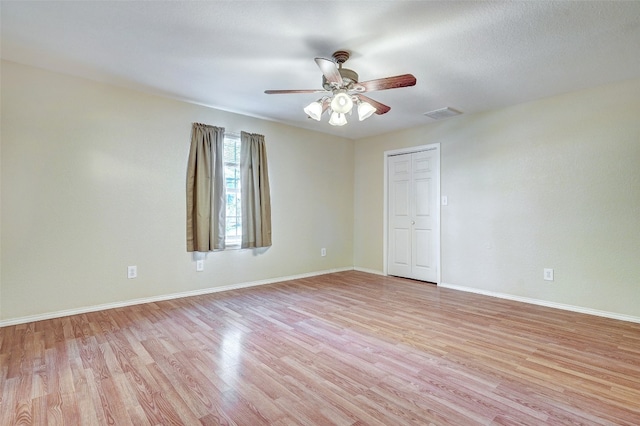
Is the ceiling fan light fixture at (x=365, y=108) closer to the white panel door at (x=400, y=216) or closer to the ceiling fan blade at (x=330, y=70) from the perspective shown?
the ceiling fan blade at (x=330, y=70)

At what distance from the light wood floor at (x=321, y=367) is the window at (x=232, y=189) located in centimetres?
110

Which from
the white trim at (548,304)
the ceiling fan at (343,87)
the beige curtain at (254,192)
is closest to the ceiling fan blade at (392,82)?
the ceiling fan at (343,87)

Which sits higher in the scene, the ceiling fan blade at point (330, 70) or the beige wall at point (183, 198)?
the ceiling fan blade at point (330, 70)

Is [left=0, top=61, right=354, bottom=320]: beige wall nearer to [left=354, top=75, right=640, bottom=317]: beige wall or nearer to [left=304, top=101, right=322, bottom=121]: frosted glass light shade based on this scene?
[left=304, top=101, right=322, bottom=121]: frosted glass light shade

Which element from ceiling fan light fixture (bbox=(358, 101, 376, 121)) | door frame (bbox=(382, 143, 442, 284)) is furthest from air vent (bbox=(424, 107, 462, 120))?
ceiling fan light fixture (bbox=(358, 101, 376, 121))

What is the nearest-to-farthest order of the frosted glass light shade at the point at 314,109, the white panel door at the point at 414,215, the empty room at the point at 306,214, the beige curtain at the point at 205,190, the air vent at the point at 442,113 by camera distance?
the empty room at the point at 306,214, the frosted glass light shade at the point at 314,109, the beige curtain at the point at 205,190, the air vent at the point at 442,113, the white panel door at the point at 414,215

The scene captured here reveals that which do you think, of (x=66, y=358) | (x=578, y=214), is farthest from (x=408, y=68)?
(x=66, y=358)

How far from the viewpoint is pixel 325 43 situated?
2479 millimetres

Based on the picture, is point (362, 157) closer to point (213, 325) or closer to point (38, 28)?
point (213, 325)

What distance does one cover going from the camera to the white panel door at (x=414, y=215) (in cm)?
466

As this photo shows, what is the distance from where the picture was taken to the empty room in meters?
1.93

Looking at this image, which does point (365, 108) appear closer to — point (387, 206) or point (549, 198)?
point (549, 198)

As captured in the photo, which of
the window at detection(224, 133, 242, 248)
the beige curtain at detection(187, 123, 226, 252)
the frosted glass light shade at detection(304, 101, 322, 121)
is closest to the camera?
the frosted glass light shade at detection(304, 101, 322, 121)

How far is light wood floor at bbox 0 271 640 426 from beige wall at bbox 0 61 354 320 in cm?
38
